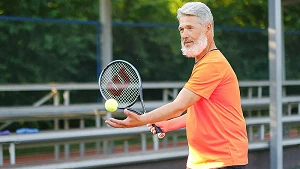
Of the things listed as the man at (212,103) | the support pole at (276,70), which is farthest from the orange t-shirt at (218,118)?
the support pole at (276,70)

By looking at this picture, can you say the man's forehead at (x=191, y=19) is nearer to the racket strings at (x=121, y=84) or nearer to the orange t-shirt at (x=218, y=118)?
the orange t-shirt at (x=218, y=118)

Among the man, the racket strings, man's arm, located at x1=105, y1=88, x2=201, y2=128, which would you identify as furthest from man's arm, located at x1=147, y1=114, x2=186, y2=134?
man's arm, located at x1=105, y1=88, x2=201, y2=128

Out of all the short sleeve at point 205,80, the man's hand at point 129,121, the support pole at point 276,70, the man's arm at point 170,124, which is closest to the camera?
the man's hand at point 129,121

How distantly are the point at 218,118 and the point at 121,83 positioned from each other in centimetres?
80

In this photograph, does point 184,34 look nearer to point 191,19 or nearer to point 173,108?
point 191,19

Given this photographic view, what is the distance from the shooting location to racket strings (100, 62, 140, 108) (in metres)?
3.21

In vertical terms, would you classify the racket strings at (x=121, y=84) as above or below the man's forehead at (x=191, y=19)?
below

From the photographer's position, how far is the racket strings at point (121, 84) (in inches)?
126

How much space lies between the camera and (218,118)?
2768 millimetres

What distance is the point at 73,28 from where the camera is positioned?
995 centimetres

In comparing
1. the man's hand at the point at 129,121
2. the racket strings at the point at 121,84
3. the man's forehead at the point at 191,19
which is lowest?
the man's hand at the point at 129,121

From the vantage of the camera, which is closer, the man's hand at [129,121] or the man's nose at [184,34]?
the man's hand at [129,121]

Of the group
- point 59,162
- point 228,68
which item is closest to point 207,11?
point 228,68

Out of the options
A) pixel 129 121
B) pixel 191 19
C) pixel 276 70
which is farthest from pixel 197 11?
pixel 276 70
